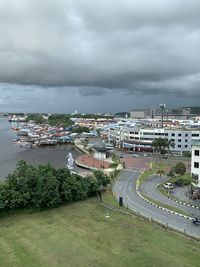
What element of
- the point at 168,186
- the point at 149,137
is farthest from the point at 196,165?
the point at 149,137

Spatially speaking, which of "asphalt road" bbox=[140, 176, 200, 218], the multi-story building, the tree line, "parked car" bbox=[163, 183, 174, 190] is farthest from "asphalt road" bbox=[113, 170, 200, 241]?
the multi-story building

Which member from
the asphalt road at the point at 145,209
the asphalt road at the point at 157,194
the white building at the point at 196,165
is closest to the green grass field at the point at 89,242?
the asphalt road at the point at 145,209

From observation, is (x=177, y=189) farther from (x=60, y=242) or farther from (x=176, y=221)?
(x=60, y=242)

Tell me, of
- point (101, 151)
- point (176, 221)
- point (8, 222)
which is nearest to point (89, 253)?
point (176, 221)

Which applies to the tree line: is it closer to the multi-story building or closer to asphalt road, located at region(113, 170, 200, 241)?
asphalt road, located at region(113, 170, 200, 241)

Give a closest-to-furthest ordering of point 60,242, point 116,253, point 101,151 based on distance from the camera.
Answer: point 116,253 → point 60,242 → point 101,151

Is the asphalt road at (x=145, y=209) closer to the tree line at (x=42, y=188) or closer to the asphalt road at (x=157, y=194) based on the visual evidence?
the asphalt road at (x=157, y=194)

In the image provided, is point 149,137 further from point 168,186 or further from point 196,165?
point 196,165
